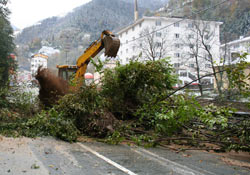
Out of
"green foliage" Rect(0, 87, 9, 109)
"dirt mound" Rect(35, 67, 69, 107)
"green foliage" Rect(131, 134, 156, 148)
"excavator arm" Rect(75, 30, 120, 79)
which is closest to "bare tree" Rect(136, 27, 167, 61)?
"excavator arm" Rect(75, 30, 120, 79)

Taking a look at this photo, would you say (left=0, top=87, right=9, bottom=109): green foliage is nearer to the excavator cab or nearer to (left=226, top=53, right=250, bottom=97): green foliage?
the excavator cab

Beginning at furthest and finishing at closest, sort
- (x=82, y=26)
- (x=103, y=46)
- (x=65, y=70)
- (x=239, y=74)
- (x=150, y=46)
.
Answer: (x=82, y=26), (x=150, y=46), (x=65, y=70), (x=103, y=46), (x=239, y=74)

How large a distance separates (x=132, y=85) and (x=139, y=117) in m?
1.10

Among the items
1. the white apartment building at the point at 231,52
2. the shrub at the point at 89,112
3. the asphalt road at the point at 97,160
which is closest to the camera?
the asphalt road at the point at 97,160

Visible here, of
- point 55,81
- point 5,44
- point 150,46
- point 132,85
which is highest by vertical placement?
point 150,46

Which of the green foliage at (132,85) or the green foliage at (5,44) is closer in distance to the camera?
the green foliage at (132,85)

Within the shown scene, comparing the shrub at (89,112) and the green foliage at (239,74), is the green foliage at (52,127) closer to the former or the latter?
the shrub at (89,112)

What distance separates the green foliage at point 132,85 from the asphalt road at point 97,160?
6.84 ft

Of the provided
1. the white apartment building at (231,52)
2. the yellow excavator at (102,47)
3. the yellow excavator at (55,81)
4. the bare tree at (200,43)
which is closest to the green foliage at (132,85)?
the yellow excavator at (102,47)

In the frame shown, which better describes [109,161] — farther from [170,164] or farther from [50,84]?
[50,84]

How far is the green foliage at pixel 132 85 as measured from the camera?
26.7 feet

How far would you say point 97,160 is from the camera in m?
4.95

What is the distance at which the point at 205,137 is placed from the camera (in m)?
6.62

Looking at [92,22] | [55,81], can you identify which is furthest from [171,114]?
[92,22]
